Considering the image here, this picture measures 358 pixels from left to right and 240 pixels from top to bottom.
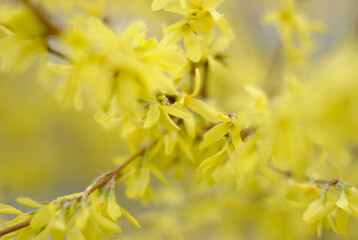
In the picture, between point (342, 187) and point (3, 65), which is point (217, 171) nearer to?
point (342, 187)

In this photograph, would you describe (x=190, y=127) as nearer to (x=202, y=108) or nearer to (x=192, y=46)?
(x=202, y=108)

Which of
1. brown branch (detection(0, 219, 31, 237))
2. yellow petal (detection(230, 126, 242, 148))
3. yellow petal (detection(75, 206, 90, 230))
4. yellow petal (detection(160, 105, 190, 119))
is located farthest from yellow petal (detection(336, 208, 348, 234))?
brown branch (detection(0, 219, 31, 237))

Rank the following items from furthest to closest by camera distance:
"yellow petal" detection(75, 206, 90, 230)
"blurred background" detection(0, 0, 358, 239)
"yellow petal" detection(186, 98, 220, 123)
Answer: "blurred background" detection(0, 0, 358, 239) < "yellow petal" detection(186, 98, 220, 123) < "yellow petal" detection(75, 206, 90, 230)

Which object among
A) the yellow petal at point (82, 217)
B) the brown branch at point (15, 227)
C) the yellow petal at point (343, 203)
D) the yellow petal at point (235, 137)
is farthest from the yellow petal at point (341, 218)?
the brown branch at point (15, 227)

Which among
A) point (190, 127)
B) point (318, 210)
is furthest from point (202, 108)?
point (318, 210)

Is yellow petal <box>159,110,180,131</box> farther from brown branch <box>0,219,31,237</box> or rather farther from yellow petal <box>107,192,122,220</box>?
brown branch <box>0,219,31,237</box>

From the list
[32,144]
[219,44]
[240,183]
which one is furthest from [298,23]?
[32,144]

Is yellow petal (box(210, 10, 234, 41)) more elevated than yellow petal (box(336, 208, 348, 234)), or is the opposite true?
yellow petal (box(210, 10, 234, 41))

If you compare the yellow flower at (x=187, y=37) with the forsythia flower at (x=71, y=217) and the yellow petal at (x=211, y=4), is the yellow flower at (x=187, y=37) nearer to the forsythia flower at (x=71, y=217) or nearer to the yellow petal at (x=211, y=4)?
the yellow petal at (x=211, y=4)
